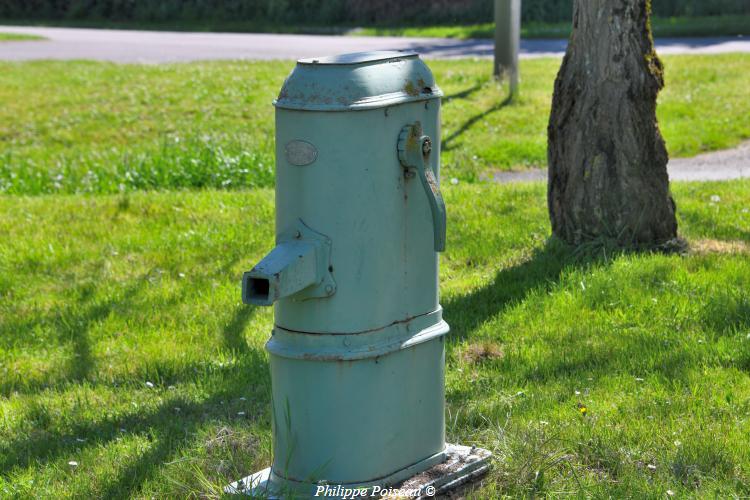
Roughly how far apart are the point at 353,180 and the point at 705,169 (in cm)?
674

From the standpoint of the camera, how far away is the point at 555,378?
4.28 metres

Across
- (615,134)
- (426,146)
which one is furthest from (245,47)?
(426,146)

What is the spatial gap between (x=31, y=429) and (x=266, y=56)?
14295 mm

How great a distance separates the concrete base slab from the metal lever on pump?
2.48 feet

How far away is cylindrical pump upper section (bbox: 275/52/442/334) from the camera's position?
297 cm

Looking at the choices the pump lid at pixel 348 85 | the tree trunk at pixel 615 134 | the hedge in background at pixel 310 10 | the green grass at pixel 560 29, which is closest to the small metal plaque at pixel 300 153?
the pump lid at pixel 348 85

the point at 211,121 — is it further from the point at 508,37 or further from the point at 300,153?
the point at 300,153

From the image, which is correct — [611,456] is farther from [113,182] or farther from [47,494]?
[113,182]

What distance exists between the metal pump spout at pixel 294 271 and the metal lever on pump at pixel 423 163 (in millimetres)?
355

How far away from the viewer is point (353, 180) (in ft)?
9.82

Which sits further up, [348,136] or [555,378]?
[348,136]

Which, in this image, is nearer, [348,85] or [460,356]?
[348,85]

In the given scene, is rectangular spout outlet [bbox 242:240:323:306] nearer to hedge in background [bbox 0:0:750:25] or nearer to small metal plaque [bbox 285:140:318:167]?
small metal plaque [bbox 285:140:318:167]

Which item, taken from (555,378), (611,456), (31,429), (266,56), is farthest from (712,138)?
(266,56)
